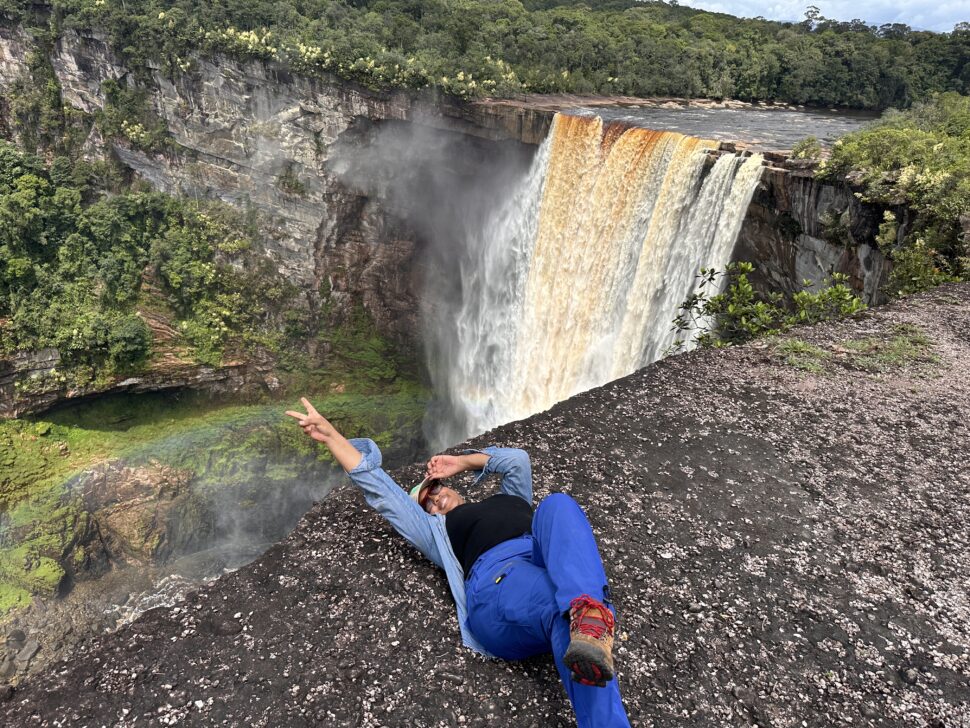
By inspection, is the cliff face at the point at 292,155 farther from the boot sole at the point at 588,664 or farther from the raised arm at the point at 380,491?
the boot sole at the point at 588,664

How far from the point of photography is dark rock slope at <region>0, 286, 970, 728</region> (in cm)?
300

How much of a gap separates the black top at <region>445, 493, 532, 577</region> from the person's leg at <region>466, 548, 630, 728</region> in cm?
20

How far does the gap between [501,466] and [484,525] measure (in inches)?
19.8

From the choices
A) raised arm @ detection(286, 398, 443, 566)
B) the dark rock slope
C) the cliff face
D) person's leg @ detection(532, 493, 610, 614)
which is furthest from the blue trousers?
the cliff face

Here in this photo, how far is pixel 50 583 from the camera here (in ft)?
50.4

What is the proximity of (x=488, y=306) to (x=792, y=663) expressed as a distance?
53.5 ft

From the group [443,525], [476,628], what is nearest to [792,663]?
[476,628]

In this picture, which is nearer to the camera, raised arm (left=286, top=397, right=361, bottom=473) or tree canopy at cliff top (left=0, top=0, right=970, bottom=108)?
raised arm (left=286, top=397, right=361, bottom=473)

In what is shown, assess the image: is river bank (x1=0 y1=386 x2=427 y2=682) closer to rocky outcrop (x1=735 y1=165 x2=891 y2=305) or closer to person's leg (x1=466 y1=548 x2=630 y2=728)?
rocky outcrop (x1=735 y1=165 x2=891 y2=305)

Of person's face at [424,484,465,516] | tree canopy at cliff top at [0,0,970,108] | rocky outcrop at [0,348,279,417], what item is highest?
tree canopy at cliff top at [0,0,970,108]

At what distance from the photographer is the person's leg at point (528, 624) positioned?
2.59m

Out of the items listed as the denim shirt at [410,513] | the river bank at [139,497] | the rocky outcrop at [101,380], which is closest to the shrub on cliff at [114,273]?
the rocky outcrop at [101,380]

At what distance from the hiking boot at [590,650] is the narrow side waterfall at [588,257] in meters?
9.93

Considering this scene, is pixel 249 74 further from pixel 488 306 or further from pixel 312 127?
pixel 488 306
